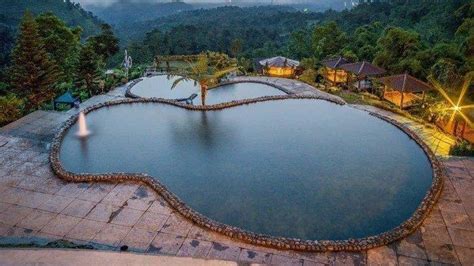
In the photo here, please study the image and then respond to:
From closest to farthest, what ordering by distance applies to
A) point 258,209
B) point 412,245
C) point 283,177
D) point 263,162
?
point 412,245 → point 258,209 → point 283,177 → point 263,162

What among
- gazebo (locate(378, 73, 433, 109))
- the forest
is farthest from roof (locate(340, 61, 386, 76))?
the forest

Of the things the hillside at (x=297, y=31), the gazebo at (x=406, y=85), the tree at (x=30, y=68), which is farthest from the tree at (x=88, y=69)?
the hillside at (x=297, y=31)

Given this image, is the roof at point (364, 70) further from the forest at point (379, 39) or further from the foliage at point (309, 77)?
the foliage at point (309, 77)

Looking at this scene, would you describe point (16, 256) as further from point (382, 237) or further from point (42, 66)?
point (42, 66)

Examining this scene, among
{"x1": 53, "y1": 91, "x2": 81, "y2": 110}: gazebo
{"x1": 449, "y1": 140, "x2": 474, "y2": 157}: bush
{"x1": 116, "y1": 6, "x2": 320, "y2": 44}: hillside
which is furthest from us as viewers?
{"x1": 116, "y1": 6, "x2": 320, "y2": 44}: hillside

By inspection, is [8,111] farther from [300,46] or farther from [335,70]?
[300,46]

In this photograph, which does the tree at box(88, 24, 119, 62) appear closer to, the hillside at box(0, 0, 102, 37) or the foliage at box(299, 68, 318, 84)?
the foliage at box(299, 68, 318, 84)

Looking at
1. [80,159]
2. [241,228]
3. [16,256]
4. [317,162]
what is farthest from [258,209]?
[80,159]
